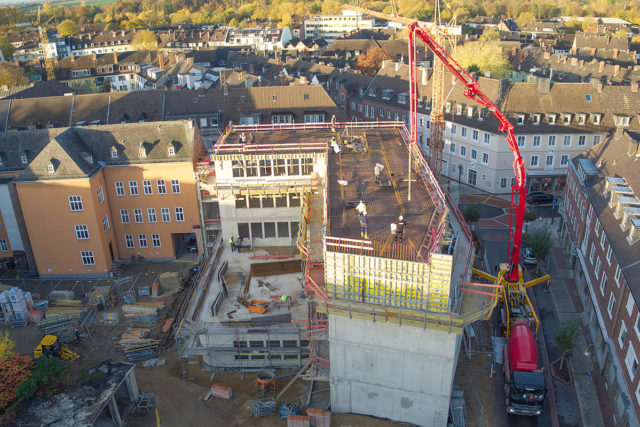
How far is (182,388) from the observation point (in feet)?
118

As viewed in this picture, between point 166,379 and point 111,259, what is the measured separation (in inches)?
749

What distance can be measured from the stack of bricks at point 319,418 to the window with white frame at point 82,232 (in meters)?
29.3

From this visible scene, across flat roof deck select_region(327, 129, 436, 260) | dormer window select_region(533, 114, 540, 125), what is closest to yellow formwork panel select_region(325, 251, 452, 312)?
flat roof deck select_region(327, 129, 436, 260)

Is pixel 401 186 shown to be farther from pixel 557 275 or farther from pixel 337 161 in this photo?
pixel 557 275

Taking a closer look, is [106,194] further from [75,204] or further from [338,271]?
[338,271]

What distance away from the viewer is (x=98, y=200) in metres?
49.1

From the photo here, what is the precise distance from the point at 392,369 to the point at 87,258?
1318 inches

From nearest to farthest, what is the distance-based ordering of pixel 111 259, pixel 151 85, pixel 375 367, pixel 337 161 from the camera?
pixel 375 367
pixel 337 161
pixel 111 259
pixel 151 85

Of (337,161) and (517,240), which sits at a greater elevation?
(337,161)

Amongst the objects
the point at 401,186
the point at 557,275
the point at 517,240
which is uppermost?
the point at 401,186

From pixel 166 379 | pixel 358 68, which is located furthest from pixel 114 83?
pixel 166 379

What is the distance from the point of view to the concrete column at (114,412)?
3159cm

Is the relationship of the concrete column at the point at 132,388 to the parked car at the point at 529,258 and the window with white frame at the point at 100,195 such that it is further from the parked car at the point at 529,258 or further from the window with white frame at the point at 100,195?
the parked car at the point at 529,258

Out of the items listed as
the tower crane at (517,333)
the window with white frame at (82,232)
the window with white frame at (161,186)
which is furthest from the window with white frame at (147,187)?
the tower crane at (517,333)
